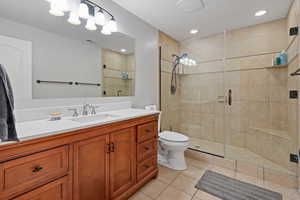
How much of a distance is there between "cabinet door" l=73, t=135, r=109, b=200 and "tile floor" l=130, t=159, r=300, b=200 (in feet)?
1.67

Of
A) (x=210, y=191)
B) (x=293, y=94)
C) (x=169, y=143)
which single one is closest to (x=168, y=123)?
(x=169, y=143)

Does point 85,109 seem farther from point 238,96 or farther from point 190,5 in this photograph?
point 238,96

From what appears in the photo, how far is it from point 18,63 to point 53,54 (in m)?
0.29

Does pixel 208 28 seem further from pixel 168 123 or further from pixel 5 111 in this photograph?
pixel 5 111

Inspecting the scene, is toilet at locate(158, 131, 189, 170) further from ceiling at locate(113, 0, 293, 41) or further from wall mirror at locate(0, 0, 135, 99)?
ceiling at locate(113, 0, 293, 41)

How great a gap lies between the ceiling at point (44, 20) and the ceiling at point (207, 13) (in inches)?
23.0

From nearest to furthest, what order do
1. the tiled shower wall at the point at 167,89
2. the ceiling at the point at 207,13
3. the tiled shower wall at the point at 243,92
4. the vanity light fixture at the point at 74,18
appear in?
the vanity light fixture at the point at 74,18
the ceiling at the point at 207,13
the tiled shower wall at the point at 243,92
the tiled shower wall at the point at 167,89

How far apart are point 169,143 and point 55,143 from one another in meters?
1.45

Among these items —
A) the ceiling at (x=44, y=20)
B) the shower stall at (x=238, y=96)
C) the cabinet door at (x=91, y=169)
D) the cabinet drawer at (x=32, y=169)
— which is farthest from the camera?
the shower stall at (x=238, y=96)

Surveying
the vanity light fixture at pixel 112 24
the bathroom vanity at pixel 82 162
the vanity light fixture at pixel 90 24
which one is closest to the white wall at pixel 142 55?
the vanity light fixture at pixel 112 24

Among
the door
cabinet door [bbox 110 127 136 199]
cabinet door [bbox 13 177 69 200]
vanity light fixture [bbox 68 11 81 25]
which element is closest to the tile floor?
cabinet door [bbox 110 127 136 199]

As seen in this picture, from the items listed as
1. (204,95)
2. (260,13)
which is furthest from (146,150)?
(260,13)

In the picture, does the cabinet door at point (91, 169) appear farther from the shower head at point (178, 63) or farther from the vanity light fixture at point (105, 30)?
the shower head at point (178, 63)

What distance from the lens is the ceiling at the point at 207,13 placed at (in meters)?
1.83
